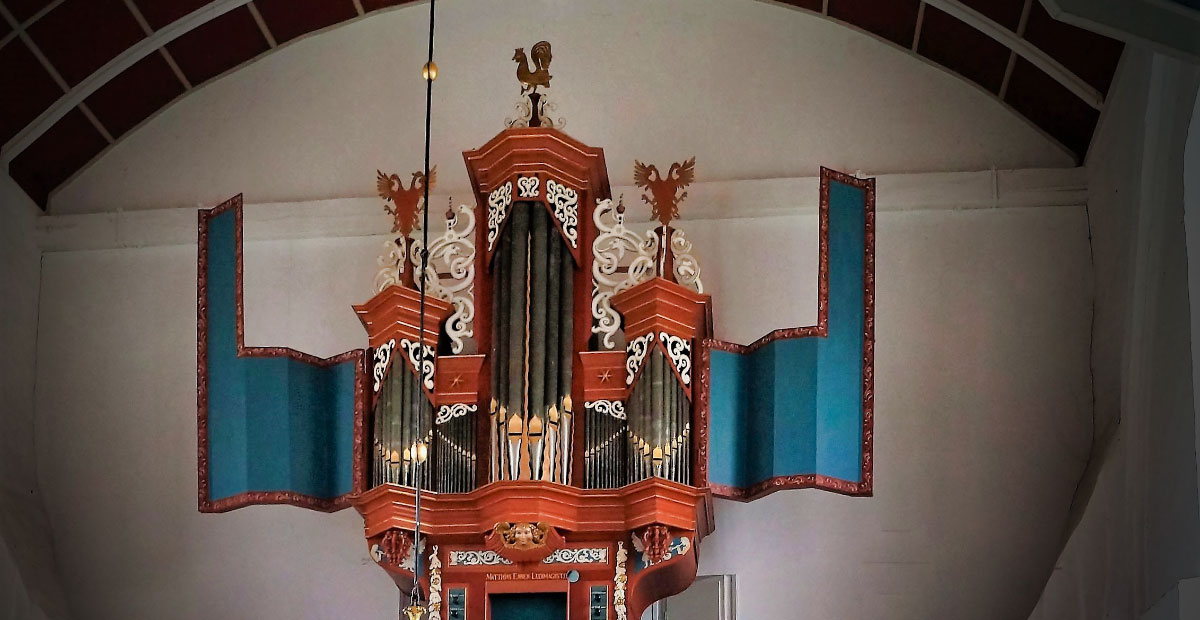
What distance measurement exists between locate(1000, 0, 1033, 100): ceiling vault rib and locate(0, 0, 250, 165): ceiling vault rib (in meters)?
5.37

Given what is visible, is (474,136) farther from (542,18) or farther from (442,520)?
(442,520)

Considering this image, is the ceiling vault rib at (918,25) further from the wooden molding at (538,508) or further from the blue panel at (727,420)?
the wooden molding at (538,508)

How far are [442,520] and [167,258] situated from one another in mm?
3603

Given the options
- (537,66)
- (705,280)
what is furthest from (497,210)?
(705,280)

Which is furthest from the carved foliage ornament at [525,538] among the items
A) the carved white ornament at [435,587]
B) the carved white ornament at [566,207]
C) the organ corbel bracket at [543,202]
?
the carved white ornament at [566,207]

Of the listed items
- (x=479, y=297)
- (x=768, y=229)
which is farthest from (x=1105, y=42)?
(x=479, y=297)

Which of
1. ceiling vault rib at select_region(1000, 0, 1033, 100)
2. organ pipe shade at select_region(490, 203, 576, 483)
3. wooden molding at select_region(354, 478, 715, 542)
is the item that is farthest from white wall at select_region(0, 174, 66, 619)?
ceiling vault rib at select_region(1000, 0, 1033, 100)

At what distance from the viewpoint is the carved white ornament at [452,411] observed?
491 inches

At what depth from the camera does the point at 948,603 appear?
13047mm

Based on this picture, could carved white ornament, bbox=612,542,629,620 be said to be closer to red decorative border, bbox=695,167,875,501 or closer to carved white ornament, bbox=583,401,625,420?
red decorative border, bbox=695,167,875,501

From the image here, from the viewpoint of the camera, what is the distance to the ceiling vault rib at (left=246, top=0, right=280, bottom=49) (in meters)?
14.4

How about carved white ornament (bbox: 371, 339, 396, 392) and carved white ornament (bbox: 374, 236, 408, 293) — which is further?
carved white ornament (bbox: 374, 236, 408, 293)

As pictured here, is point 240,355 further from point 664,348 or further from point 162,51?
point 162,51

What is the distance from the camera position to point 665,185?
1283cm
